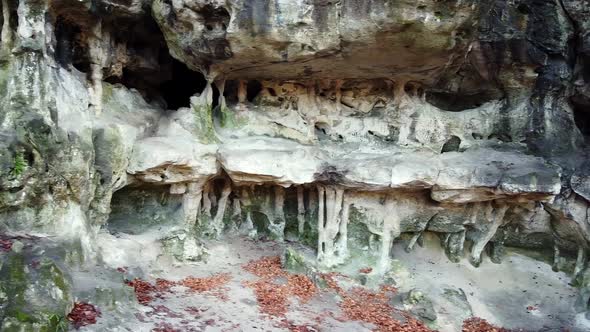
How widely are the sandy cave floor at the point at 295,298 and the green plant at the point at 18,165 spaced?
2074 millimetres

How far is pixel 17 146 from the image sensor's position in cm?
870

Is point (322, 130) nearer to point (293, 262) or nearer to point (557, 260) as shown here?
point (293, 262)

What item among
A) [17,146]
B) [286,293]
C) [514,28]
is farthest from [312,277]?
[514,28]

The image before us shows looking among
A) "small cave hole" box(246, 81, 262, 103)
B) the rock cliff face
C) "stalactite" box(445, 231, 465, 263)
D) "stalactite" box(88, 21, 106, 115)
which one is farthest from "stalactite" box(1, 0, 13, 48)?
"stalactite" box(445, 231, 465, 263)

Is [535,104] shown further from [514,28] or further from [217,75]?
[217,75]

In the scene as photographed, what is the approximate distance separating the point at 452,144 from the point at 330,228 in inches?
150

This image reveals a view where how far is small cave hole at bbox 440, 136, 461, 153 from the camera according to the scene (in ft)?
41.7

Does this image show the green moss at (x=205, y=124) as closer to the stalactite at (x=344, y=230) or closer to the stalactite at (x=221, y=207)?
the stalactite at (x=221, y=207)

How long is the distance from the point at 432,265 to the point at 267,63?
6.56 m

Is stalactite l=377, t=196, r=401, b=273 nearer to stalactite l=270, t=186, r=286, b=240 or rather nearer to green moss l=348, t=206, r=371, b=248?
green moss l=348, t=206, r=371, b=248

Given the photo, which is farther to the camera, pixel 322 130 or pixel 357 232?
pixel 322 130

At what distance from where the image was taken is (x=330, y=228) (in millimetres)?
12148

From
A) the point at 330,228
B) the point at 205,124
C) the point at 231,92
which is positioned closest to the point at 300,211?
the point at 330,228

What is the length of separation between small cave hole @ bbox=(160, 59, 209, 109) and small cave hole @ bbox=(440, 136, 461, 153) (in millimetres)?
7316
